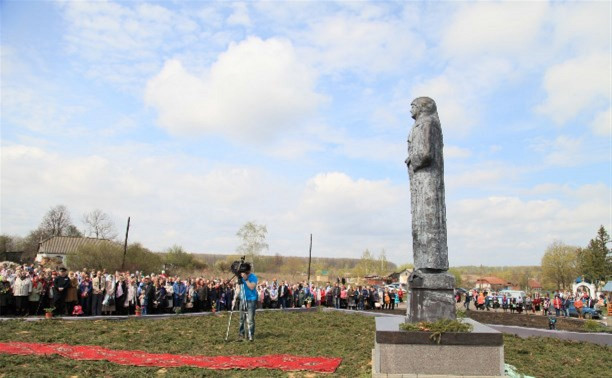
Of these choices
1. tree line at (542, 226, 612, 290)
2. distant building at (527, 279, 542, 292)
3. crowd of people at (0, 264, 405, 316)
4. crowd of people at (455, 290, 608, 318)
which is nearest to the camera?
crowd of people at (0, 264, 405, 316)

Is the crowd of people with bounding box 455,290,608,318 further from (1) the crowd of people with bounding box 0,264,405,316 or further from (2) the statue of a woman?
(2) the statue of a woman

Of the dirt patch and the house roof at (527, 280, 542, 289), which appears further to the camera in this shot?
the house roof at (527, 280, 542, 289)

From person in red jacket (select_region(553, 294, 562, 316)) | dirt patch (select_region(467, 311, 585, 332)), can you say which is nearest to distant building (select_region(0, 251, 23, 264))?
dirt patch (select_region(467, 311, 585, 332))

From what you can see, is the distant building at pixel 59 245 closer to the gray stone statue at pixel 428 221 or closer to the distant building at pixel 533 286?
the gray stone statue at pixel 428 221

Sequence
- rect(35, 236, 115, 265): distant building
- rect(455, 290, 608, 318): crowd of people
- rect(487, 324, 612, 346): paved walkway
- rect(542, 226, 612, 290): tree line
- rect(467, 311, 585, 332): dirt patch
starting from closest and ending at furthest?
rect(487, 324, 612, 346): paved walkway, rect(467, 311, 585, 332): dirt patch, rect(455, 290, 608, 318): crowd of people, rect(542, 226, 612, 290): tree line, rect(35, 236, 115, 265): distant building

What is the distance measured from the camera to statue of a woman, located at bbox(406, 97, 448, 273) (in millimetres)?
7016

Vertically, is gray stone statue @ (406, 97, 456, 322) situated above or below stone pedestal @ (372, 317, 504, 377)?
above

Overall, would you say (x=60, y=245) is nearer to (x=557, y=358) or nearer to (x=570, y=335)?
(x=570, y=335)

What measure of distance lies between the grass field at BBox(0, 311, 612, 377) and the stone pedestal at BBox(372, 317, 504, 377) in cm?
128

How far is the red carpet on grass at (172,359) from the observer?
8.41 meters

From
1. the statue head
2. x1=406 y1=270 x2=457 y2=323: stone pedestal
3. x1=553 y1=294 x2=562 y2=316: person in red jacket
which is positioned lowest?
x1=553 y1=294 x2=562 y2=316: person in red jacket

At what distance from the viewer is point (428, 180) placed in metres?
7.22

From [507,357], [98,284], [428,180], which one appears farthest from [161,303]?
[428,180]

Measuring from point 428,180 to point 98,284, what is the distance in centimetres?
→ 1371
